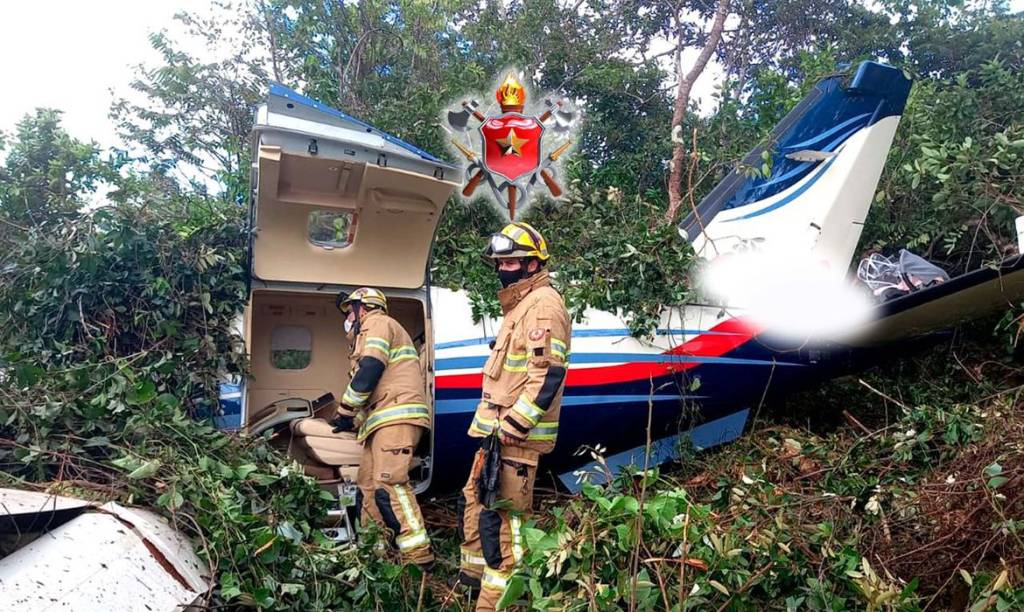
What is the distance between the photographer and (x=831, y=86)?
21.0 feet

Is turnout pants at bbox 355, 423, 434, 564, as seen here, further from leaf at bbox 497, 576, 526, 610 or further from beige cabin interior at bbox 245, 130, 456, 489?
leaf at bbox 497, 576, 526, 610

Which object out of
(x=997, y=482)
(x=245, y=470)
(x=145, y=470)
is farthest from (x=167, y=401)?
(x=997, y=482)

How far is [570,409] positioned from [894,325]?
2454 millimetres

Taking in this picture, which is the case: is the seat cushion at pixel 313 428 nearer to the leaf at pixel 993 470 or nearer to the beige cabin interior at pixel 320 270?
the beige cabin interior at pixel 320 270

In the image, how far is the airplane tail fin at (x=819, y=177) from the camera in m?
6.36

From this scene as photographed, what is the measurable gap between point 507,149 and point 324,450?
10.2 ft

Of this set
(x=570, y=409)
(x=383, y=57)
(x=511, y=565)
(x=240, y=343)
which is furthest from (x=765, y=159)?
(x=383, y=57)

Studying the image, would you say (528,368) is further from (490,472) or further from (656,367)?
(656,367)

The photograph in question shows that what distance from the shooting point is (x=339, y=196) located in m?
5.43

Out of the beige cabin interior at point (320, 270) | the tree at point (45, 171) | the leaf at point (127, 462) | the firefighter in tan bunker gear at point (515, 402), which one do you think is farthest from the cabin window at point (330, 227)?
the leaf at point (127, 462)

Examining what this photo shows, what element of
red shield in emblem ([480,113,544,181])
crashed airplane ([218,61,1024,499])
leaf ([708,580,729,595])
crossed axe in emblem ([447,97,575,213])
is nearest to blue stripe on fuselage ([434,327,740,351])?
crashed airplane ([218,61,1024,499])

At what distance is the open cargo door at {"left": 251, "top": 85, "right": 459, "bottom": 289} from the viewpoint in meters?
4.62

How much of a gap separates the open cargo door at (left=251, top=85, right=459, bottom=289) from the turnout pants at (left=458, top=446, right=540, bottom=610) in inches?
77.9

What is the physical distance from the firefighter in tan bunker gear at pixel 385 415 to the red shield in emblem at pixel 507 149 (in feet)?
6.75
